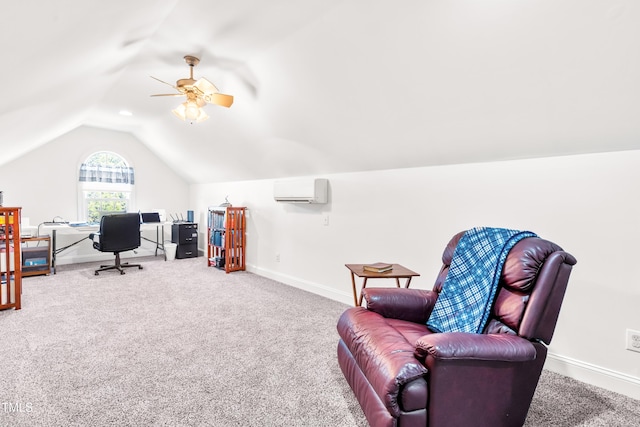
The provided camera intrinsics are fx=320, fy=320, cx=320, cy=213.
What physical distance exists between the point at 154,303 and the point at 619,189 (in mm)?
4242

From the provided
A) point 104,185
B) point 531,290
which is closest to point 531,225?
point 531,290

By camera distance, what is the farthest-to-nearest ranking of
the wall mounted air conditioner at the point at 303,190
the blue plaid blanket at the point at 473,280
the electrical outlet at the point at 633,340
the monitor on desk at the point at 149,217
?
1. the monitor on desk at the point at 149,217
2. the wall mounted air conditioner at the point at 303,190
3. the electrical outlet at the point at 633,340
4. the blue plaid blanket at the point at 473,280

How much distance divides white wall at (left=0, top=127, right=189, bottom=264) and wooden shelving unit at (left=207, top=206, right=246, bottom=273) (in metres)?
1.91

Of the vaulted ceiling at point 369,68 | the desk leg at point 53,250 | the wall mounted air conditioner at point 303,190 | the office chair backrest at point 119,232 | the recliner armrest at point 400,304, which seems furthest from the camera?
the desk leg at point 53,250

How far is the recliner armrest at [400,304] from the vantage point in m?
2.13

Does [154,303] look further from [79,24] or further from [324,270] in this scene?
[79,24]

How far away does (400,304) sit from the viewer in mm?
2150

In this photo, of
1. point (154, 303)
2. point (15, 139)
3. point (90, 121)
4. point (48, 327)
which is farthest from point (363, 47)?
point (90, 121)

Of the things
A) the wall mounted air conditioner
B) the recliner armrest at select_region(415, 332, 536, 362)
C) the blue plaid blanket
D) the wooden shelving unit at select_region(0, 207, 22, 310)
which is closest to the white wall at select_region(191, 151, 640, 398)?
the wall mounted air conditioner

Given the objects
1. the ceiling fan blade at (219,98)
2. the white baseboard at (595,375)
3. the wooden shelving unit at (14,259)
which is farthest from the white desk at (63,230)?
the white baseboard at (595,375)

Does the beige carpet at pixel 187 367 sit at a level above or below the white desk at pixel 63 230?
below

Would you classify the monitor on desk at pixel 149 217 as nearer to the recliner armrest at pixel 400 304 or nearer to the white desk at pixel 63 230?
the white desk at pixel 63 230

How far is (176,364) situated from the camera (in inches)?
91.0

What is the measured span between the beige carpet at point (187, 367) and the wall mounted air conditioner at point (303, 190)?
3.99 ft
